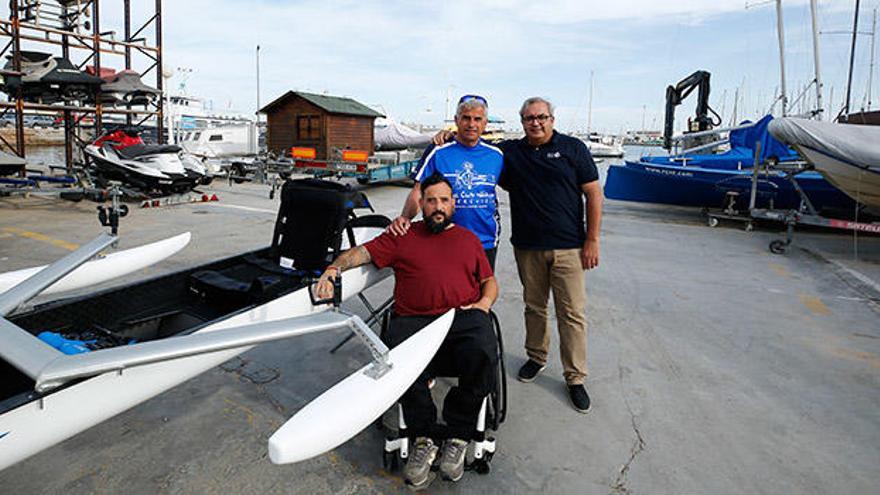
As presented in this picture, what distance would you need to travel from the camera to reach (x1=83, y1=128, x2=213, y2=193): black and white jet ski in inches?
386

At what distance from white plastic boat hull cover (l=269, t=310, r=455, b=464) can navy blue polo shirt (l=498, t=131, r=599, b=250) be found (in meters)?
1.16

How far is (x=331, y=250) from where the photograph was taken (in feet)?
11.9

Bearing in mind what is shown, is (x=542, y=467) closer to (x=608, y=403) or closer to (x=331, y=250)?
(x=608, y=403)

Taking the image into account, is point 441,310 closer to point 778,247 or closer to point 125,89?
point 778,247

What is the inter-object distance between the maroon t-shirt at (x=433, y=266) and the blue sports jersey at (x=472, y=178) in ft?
0.81

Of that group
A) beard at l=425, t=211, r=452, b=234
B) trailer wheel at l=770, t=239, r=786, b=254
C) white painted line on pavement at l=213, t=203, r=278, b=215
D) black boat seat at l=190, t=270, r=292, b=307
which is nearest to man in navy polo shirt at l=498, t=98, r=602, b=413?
beard at l=425, t=211, r=452, b=234

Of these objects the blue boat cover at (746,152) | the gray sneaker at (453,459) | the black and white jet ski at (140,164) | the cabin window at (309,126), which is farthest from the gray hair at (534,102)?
the cabin window at (309,126)

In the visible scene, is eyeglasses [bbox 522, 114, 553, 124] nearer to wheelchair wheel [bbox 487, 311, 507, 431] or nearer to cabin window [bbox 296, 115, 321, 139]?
wheelchair wheel [bbox 487, 311, 507, 431]

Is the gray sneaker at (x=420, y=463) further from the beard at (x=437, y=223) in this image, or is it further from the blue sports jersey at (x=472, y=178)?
the blue sports jersey at (x=472, y=178)

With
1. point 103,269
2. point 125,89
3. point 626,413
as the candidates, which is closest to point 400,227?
point 626,413

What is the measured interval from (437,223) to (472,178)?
0.46 metres

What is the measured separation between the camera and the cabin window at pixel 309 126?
16.0m

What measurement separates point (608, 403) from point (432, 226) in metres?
1.58

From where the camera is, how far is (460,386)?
7.93 feet
